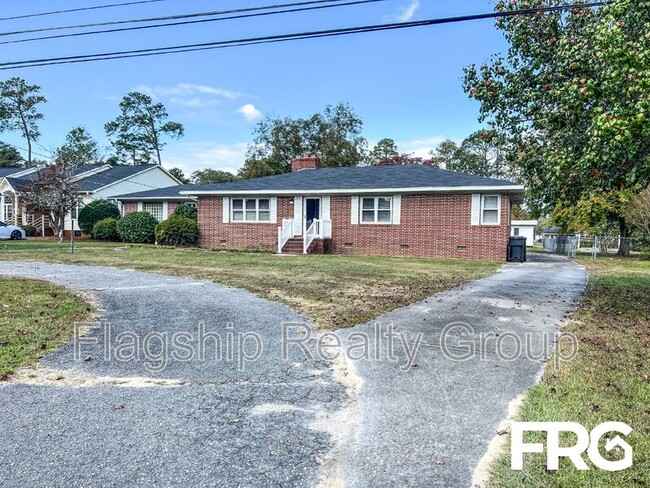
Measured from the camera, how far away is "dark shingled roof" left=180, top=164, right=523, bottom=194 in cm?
1784

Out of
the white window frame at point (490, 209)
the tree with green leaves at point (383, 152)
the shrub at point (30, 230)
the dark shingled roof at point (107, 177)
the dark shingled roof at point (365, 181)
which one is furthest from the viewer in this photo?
the tree with green leaves at point (383, 152)

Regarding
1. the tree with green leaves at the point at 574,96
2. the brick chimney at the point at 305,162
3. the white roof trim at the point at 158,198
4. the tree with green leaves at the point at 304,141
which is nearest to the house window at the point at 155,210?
the white roof trim at the point at 158,198

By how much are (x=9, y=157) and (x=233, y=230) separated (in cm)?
5093

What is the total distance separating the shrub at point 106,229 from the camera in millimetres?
25422

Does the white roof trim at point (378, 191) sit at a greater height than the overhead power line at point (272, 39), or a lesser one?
lesser

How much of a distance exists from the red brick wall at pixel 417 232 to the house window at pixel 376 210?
0.88 feet

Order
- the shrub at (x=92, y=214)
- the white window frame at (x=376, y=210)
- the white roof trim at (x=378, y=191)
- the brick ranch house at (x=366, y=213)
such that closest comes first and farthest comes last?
the white roof trim at (x=378, y=191) → the brick ranch house at (x=366, y=213) → the white window frame at (x=376, y=210) → the shrub at (x=92, y=214)

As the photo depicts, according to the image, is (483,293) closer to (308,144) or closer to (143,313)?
(143,313)

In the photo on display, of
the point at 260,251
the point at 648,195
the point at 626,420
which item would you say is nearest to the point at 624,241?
the point at 648,195

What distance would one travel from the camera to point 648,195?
21094mm

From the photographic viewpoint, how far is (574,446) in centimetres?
272

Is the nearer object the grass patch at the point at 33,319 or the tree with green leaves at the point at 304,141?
the grass patch at the point at 33,319

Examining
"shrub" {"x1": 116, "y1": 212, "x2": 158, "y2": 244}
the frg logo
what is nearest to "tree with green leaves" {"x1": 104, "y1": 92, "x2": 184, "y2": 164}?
"shrub" {"x1": 116, "y1": 212, "x2": 158, "y2": 244}

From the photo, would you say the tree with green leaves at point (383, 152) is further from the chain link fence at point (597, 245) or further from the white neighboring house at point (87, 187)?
the white neighboring house at point (87, 187)
